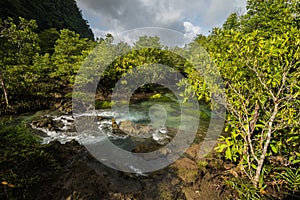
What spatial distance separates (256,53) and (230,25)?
11.9 meters

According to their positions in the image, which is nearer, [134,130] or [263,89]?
[263,89]

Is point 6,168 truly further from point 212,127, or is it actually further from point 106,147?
point 212,127

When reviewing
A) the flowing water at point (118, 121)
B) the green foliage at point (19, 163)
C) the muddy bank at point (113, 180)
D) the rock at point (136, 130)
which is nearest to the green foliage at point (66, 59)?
the flowing water at point (118, 121)

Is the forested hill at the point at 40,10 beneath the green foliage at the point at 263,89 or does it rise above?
above

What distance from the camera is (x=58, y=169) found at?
16.8 ft

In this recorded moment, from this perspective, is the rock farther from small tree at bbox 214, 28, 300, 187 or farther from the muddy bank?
small tree at bbox 214, 28, 300, 187

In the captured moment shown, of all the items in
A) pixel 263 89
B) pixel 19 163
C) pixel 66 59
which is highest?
pixel 66 59

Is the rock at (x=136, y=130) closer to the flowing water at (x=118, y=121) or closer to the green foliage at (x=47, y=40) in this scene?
the flowing water at (x=118, y=121)

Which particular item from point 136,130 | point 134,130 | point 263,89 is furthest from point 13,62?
point 263,89

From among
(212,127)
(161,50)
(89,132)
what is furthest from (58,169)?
(161,50)

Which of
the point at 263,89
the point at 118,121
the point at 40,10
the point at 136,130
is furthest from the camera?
the point at 40,10

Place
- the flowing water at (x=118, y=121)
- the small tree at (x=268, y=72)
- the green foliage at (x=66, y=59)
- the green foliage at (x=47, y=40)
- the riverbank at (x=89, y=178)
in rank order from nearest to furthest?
the small tree at (x=268, y=72) → the riverbank at (x=89, y=178) → the flowing water at (x=118, y=121) → the green foliage at (x=66, y=59) → the green foliage at (x=47, y=40)

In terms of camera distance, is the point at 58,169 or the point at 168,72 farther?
the point at 168,72

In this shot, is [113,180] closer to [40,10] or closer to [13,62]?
[13,62]
